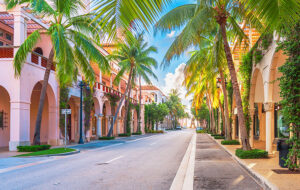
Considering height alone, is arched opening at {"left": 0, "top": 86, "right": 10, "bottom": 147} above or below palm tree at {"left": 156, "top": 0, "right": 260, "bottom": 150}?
below

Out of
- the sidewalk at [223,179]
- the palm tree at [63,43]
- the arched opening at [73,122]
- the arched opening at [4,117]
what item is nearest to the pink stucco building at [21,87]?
the arched opening at [4,117]

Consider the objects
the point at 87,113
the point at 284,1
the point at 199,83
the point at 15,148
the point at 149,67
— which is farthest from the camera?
the point at 149,67

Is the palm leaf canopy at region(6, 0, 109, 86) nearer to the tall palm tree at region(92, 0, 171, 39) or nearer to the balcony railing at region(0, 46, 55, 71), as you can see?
the balcony railing at region(0, 46, 55, 71)

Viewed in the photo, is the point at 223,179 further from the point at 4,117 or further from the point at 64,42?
the point at 4,117

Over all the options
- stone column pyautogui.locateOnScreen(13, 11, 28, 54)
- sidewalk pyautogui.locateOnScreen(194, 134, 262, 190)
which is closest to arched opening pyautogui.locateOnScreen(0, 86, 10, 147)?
stone column pyautogui.locateOnScreen(13, 11, 28, 54)

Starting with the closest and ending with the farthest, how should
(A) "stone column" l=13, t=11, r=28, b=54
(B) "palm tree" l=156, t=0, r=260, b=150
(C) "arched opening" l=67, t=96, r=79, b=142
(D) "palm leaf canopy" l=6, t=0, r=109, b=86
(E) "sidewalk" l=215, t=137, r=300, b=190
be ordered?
(E) "sidewalk" l=215, t=137, r=300, b=190 → (B) "palm tree" l=156, t=0, r=260, b=150 → (D) "palm leaf canopy" l=6, t=0, r=109, b=86 → (A) "stone column" l=13, t=11, r=28, b=54 → (C) "arched opening" l=67, t=96, r=79, b=142

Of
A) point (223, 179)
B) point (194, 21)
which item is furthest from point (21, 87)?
point (223, 179)

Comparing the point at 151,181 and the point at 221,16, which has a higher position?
the point at 221,16

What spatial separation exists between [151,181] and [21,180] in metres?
4.02

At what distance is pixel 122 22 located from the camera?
371 centimetres

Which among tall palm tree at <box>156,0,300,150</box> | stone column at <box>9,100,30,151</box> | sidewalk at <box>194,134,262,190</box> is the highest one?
tall palm tree at <box>156,0,300,150</box>

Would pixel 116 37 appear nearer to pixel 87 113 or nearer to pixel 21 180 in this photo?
pixel 21 180

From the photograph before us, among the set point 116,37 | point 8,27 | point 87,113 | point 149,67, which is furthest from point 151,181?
point 149,67

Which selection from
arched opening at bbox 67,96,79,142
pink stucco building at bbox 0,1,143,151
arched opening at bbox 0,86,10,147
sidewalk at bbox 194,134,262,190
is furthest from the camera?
arched opening at bbox 67,96,79,142
